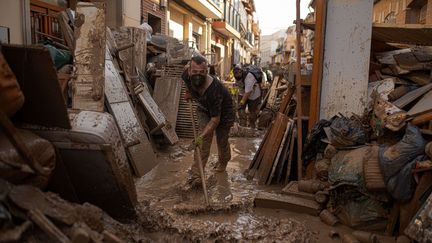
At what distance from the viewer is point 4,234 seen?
4.89ft

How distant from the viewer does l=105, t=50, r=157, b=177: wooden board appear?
206 inches

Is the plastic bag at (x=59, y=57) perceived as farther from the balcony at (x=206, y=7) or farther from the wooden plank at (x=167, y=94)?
the balcony at (x=206, y=7)

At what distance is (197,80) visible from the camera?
4559 mm

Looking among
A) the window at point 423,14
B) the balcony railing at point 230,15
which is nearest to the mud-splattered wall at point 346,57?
the window at point 423,14

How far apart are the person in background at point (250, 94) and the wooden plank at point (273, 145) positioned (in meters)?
4.00

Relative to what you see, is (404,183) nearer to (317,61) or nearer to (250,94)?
(317,61)

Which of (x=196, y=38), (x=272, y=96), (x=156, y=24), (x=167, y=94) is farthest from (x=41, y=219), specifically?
(x=196, y=38)

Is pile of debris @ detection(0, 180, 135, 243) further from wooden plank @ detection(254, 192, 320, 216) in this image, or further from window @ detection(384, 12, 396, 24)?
window @ detection(384, 12, 396, 24)

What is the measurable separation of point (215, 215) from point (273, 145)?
1.56 metres

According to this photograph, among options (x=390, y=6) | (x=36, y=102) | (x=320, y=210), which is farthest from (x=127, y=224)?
(x=390, y=6)

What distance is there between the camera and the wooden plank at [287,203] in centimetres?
398

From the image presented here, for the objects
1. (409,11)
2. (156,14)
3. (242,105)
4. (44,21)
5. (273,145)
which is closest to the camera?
(273,145)

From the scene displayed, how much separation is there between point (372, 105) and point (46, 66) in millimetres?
3691

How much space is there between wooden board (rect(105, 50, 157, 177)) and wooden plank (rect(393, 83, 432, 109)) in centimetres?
343
